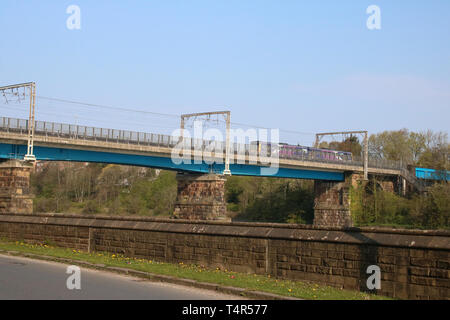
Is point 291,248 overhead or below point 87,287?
overhead

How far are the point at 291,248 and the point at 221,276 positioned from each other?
6.11ft

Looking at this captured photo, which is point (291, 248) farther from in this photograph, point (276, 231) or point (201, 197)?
point (201, 197)

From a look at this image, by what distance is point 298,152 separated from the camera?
71562 mm

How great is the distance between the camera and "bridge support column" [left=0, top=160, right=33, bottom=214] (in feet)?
146

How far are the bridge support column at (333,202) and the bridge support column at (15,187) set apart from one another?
133 ft

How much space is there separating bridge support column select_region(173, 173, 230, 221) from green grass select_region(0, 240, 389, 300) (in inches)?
1600

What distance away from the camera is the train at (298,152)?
217 ft

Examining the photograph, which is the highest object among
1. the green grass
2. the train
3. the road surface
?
the train

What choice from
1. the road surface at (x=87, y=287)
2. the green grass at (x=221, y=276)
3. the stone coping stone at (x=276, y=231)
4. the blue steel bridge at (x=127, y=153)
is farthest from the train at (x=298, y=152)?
the road surface at (x=87, y=287)

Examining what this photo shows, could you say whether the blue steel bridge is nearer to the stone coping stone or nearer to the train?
the train

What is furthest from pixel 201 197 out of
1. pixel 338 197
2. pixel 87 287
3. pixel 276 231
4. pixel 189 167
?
pixel 87 287

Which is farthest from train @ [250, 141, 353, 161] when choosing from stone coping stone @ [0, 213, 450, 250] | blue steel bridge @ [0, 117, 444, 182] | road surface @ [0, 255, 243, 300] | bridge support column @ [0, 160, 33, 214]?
road surface @ [0, 255, 243, 300]
